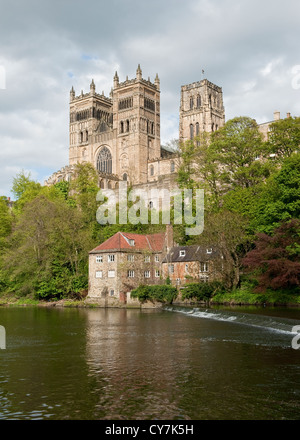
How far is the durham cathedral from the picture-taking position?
349 ft

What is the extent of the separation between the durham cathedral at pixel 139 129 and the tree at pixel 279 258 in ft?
208

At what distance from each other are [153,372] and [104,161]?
10061 centimetres

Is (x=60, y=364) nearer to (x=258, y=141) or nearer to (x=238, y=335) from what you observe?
(x=238, y=335)

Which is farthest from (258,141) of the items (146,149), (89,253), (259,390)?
(146,149)

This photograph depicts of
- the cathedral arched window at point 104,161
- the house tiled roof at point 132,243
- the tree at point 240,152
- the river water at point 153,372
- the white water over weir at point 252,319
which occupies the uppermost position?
the cathedral arched window at point 104,161

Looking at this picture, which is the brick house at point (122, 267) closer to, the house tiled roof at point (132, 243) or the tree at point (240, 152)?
the house tiled roof at point (132, 243)

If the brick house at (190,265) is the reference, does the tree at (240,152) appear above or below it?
above

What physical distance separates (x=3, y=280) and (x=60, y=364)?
42527 mm

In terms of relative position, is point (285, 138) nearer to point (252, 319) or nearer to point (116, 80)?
point (252, 319)

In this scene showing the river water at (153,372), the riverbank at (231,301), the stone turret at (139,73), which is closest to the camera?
the river water at (153,372)

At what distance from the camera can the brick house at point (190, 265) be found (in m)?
46.9

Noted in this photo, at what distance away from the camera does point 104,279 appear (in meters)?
48.6

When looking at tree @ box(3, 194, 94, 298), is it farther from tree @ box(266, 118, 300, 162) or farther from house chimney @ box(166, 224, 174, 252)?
tree @ box(266, 118, 300, 162)

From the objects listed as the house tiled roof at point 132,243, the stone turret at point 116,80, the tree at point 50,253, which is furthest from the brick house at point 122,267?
the stone turret at point 116,80
